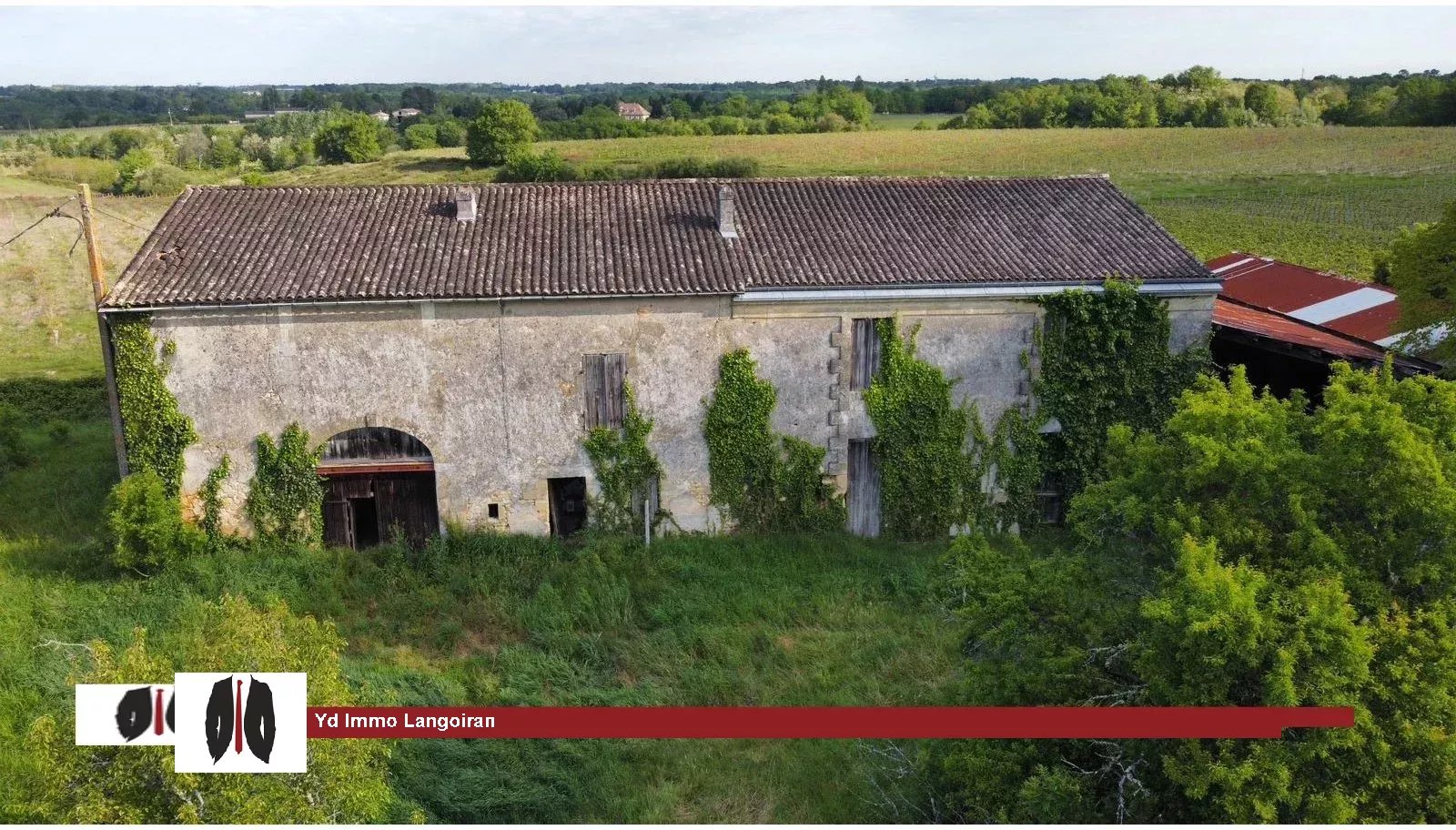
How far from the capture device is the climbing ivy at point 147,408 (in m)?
16.4

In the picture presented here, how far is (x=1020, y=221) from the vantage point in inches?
761

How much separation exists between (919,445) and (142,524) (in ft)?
42.3

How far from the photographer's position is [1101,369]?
57.9 ft

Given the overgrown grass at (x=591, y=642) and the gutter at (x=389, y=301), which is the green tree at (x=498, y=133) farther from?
the overgrown grass at (x=591, y=642)

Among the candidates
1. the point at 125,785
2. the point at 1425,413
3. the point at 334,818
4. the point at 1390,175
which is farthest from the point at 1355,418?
the point at 1390,175

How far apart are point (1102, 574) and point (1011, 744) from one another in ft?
6.65

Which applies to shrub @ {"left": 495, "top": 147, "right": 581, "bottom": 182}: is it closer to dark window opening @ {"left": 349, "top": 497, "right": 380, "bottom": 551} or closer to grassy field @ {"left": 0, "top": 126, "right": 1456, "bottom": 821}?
grassy field @ {"left": 0, "top": 126, "right": 1456, "bottom": 821}

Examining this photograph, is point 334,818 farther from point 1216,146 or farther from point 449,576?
point 1216,146

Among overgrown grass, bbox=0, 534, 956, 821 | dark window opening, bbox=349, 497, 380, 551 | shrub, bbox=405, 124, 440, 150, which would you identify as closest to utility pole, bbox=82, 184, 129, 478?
overgrown grass, bbox=0, 534, 956, 821

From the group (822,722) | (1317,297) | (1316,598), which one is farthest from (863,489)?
(1317,297)

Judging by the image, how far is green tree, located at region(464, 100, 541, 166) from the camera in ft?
217

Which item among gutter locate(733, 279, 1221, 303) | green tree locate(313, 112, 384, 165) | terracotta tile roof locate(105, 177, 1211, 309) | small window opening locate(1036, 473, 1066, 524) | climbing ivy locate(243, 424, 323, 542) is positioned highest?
green tree locate(313, 112, 384, 165)

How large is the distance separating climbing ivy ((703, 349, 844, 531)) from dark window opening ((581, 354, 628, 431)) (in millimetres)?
1551

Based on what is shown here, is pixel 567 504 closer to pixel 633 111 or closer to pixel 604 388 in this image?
pixel 604 388
